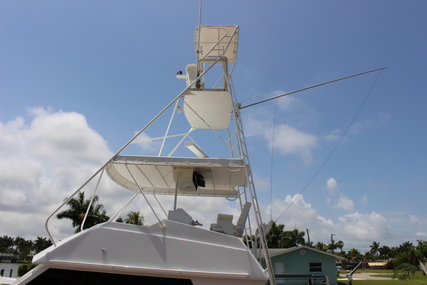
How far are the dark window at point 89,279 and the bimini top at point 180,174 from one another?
6.16 feet

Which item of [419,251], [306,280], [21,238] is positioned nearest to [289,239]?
[306,280]

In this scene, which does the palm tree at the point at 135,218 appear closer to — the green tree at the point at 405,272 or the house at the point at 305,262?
the house at the point at 305,262

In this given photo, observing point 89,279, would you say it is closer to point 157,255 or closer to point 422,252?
point 157,255

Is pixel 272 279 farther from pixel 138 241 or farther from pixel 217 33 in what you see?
pixel 217 33

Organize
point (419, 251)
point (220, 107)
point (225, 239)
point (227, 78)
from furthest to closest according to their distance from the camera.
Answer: point (419, 251) < point (220, 107) < point (227, 78) < point (225, 239)

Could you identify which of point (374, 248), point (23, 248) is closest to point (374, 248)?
point (374, 248)

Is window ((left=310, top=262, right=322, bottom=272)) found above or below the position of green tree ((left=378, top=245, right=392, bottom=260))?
above

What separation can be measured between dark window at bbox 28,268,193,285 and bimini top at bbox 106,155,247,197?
1.88 metres

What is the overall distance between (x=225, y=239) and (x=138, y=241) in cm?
156

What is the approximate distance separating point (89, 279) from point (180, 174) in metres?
3.35

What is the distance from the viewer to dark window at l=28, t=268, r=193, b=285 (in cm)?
518

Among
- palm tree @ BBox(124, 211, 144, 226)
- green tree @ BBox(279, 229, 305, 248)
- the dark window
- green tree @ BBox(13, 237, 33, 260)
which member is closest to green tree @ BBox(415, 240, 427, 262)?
green tree @ BBox(279, 229, 305, 248)

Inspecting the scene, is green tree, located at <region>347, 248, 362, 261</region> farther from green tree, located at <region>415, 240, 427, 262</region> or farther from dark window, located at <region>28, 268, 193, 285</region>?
dark window, located at <region>28, 268, 193, 285</region>

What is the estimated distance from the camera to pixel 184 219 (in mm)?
6238
